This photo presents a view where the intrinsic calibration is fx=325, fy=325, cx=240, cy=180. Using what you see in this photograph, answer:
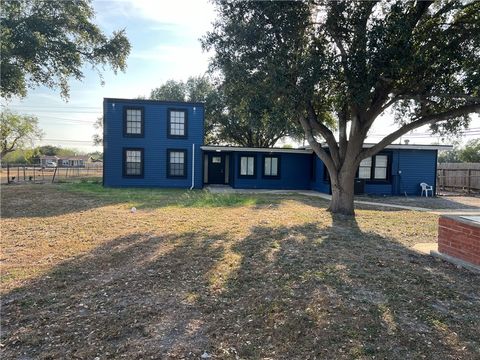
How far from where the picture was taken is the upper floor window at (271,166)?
19.1 meters

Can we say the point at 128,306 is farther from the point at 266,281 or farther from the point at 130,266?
the point at 266,281

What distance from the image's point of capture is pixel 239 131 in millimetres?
30109

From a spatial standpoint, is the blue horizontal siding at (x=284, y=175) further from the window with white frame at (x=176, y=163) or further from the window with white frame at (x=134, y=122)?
the window with white frame at (x=134, y=122)

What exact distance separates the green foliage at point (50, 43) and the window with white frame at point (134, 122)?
2445mm

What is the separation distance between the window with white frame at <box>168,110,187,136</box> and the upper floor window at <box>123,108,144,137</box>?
5.18 ft

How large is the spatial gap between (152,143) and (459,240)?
51.8ft

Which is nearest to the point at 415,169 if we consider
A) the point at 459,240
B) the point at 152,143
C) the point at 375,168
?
the point at 375,168

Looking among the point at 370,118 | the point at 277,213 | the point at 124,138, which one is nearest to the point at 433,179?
the point at 370,118

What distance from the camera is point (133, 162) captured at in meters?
18.2

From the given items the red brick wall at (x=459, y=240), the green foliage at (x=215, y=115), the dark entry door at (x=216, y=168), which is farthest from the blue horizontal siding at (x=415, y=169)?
the red brick wall at (x=459, y=240)

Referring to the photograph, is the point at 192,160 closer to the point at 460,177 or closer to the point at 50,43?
the point at 50,43

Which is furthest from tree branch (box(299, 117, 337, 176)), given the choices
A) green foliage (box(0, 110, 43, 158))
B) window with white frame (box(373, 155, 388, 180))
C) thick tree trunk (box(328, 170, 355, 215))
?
green foliage (box(0, 110, 43, 158))

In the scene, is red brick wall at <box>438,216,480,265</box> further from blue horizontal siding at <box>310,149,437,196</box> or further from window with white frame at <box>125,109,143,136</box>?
window with white frame at <box>125,109,143,136</box>

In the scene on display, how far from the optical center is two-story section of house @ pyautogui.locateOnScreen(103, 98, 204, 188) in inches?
703
